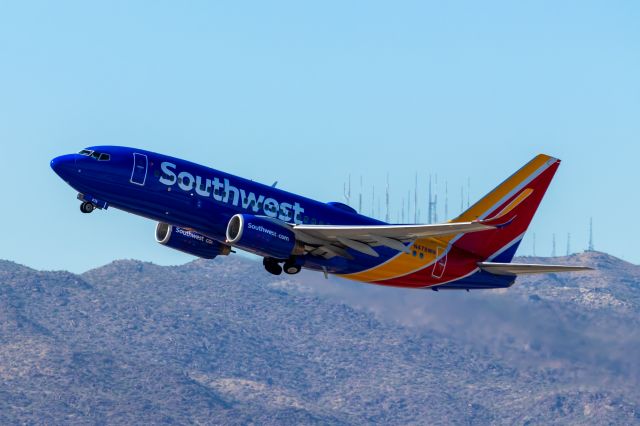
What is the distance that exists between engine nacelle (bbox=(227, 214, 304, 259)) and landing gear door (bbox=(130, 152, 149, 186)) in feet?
18.0

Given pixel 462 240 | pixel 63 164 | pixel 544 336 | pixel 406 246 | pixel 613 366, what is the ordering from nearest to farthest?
1. pixel 63 164
2. pixel 406 246
3. pixel 462 240
4. pixel 544 336
5. pixel 613 366

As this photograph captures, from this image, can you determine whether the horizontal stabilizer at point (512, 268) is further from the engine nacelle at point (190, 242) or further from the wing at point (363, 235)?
the engine nacelle at point (190, 242)

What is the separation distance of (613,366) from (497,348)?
24283 millimetres

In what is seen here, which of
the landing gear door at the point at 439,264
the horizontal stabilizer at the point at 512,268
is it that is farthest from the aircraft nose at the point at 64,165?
the horizontal stabilizer at the point at 512,268

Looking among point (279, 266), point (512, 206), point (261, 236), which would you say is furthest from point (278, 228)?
point (512, 206)

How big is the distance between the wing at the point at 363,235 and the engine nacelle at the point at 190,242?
6.84 m

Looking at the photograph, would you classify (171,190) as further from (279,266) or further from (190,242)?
(279,266)

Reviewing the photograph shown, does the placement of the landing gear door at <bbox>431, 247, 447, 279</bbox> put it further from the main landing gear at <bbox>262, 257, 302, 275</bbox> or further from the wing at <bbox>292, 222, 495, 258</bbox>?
the main landing gear at <bbox>262, 257, 302, 275</bbox>

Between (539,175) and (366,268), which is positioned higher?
(539,175)

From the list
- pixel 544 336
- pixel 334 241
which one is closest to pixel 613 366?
pixel 544 336

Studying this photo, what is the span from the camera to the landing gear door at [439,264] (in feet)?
289

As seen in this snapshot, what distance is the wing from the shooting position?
257 ft

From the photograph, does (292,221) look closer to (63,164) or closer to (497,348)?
(63,164)

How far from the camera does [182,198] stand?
79500mm
